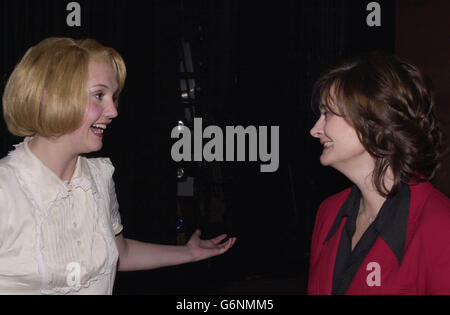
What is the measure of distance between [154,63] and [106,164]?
198 cm

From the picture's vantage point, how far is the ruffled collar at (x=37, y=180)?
1.60 m

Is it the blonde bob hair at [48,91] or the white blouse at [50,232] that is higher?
the blonde bob hair at [48,91]

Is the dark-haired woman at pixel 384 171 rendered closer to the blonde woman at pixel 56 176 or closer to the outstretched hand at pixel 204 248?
the outstretched hand at pixel 204 248

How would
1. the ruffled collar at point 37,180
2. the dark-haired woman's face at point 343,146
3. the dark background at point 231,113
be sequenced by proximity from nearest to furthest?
1. the ruffled collar at point 37,180
2. the dark-haired woman's face at point 343,146
3. the dark background at point 231,113

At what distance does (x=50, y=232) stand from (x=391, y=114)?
1.21 metres

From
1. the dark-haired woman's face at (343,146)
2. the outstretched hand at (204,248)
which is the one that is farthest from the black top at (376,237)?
the outstretched hand at (204,248)

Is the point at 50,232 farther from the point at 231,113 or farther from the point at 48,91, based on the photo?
the point at 231,113

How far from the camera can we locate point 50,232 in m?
1.60

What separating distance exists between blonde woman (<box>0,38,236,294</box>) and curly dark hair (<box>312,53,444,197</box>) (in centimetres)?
86

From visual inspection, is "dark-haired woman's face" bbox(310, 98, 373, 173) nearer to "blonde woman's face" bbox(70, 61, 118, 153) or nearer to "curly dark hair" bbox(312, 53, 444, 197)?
"curly dark hair" bbox(312, 53, 444, 197)

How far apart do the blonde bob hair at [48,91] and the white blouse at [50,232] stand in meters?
0.12

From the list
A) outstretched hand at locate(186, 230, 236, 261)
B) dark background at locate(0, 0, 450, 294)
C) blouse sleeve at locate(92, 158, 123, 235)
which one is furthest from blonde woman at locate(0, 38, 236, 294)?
dark background at locate(0, 0, 450, 294)

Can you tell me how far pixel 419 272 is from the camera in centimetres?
153

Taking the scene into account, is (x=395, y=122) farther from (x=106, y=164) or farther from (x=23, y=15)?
(x=23, y=15)
